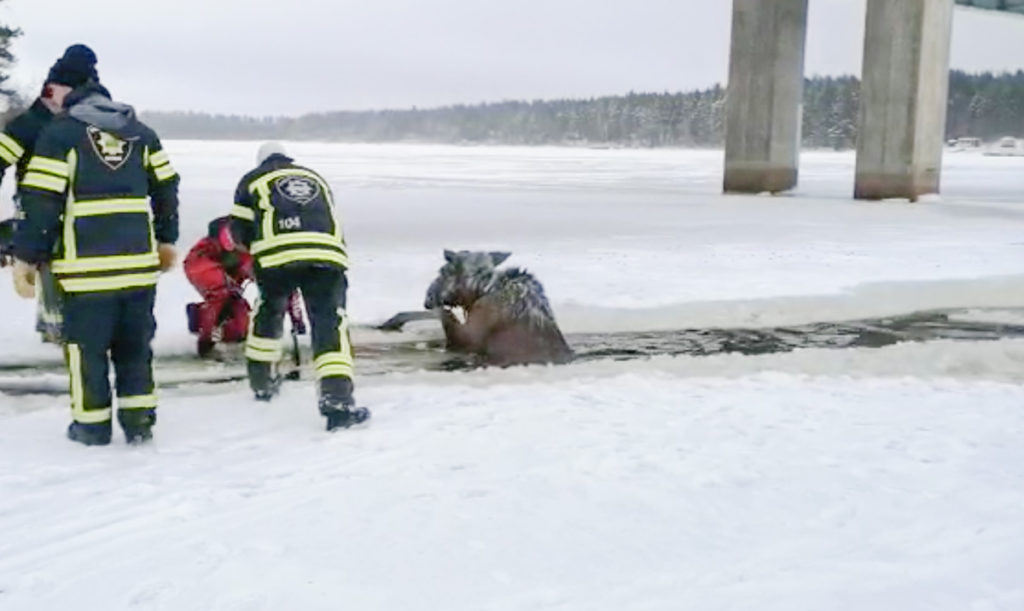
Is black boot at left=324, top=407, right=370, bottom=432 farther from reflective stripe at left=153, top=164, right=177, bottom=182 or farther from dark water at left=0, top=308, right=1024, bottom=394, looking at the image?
dark water at left=0, top=308, right=1024, bottom=394

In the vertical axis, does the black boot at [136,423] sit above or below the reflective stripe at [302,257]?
below

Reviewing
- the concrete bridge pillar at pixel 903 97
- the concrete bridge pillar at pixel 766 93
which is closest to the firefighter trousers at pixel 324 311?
the concrete bridge pillar at pixel 903 97

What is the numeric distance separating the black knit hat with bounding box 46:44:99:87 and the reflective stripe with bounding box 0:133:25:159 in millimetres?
671

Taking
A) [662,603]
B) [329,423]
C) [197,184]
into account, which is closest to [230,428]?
[329,423]

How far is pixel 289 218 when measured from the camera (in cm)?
579

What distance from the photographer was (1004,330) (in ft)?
33.6

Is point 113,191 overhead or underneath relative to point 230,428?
overhead

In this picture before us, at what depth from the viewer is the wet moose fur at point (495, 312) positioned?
8039 mm

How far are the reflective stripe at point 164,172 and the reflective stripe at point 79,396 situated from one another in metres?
0.92

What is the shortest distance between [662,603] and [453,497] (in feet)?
4.20

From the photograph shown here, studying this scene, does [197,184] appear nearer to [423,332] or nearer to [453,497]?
[423,332]

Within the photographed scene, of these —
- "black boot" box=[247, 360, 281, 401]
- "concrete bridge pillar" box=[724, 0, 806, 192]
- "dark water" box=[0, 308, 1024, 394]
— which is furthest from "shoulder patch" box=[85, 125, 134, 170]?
"concrete bridge pillar" box=[724, 0, 806, 192]

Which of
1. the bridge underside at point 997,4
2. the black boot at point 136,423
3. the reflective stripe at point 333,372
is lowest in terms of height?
the black boot at point 136,423

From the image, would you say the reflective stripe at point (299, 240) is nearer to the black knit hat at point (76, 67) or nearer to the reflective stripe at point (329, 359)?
the reflective stripe at point (329, 359)
